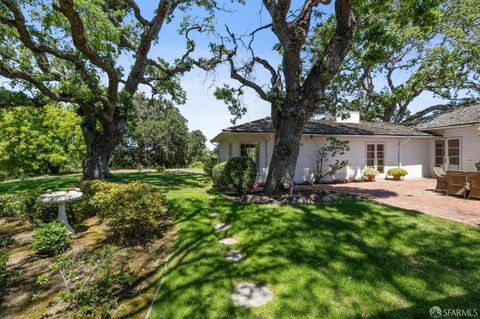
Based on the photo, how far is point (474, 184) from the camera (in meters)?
→ 9.11

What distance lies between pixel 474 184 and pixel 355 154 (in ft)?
22.8

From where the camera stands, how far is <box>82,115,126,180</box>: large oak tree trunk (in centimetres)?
1453

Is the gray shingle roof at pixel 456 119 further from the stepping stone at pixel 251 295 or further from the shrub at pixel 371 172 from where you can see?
the stepping stone at pixel 251 295

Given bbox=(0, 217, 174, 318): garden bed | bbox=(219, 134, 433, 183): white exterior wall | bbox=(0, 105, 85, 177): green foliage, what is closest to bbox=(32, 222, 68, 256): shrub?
bbox=(0, 217, 174, 318): garden bed

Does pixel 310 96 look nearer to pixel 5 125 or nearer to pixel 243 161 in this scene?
pixel 243 161

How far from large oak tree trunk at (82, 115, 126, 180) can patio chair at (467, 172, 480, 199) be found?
1678cm

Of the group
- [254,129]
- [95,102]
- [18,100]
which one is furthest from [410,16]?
[18,100]

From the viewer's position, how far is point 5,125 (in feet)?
83.1

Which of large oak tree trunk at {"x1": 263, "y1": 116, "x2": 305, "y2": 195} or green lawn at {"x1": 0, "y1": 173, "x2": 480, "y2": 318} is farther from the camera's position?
large oak tree trunk at {"x1": 263, "y1": 116, "x2": 305, "y2": 195}

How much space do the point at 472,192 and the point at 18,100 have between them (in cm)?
1932

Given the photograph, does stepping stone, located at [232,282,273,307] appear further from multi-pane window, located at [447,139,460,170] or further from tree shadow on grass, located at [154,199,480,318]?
multi-pane window, located at [447,139,460,170]

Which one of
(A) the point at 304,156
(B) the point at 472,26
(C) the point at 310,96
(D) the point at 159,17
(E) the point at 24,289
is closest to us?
(E) the point at 24,289

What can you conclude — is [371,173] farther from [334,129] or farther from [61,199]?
[61,199]

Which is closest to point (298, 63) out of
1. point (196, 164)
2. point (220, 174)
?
point (220, 174)
